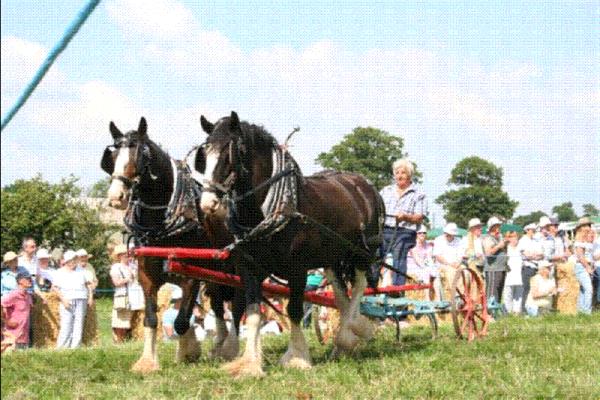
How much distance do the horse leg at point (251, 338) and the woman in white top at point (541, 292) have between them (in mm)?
9221

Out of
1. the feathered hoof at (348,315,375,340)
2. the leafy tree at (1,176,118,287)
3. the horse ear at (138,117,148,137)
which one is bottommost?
the feathered hoof at (348,315,375,340)

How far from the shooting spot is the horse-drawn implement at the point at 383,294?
23.9 ft

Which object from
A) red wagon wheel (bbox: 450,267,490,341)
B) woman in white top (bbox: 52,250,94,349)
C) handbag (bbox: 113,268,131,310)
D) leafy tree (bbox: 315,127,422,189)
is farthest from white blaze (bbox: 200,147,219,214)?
leafy tree (bbox: 315,127,422,189)

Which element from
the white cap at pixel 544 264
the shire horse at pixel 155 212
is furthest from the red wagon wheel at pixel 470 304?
the white cap at pixel 544 264

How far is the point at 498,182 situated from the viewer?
89.1 metres

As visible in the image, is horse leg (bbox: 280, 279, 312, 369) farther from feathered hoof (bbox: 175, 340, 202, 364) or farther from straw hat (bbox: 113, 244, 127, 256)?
straw hat (bbox: 113, 244, 127, 256)

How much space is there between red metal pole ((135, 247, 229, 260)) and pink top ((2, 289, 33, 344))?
458 centimetres

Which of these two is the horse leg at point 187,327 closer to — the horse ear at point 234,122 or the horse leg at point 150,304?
the horse leg at point 150,304

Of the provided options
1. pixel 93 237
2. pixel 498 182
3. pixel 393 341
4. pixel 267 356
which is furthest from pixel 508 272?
pixel 498 182

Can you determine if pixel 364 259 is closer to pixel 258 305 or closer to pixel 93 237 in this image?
pixel 258 305

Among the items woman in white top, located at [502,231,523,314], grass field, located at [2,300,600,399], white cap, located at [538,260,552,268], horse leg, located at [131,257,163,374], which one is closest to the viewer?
grass field, located at [2,300,600,399]

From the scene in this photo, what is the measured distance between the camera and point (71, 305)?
1248 centimetres

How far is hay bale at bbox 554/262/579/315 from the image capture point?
16031mm

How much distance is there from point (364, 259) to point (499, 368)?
2.39 meters
